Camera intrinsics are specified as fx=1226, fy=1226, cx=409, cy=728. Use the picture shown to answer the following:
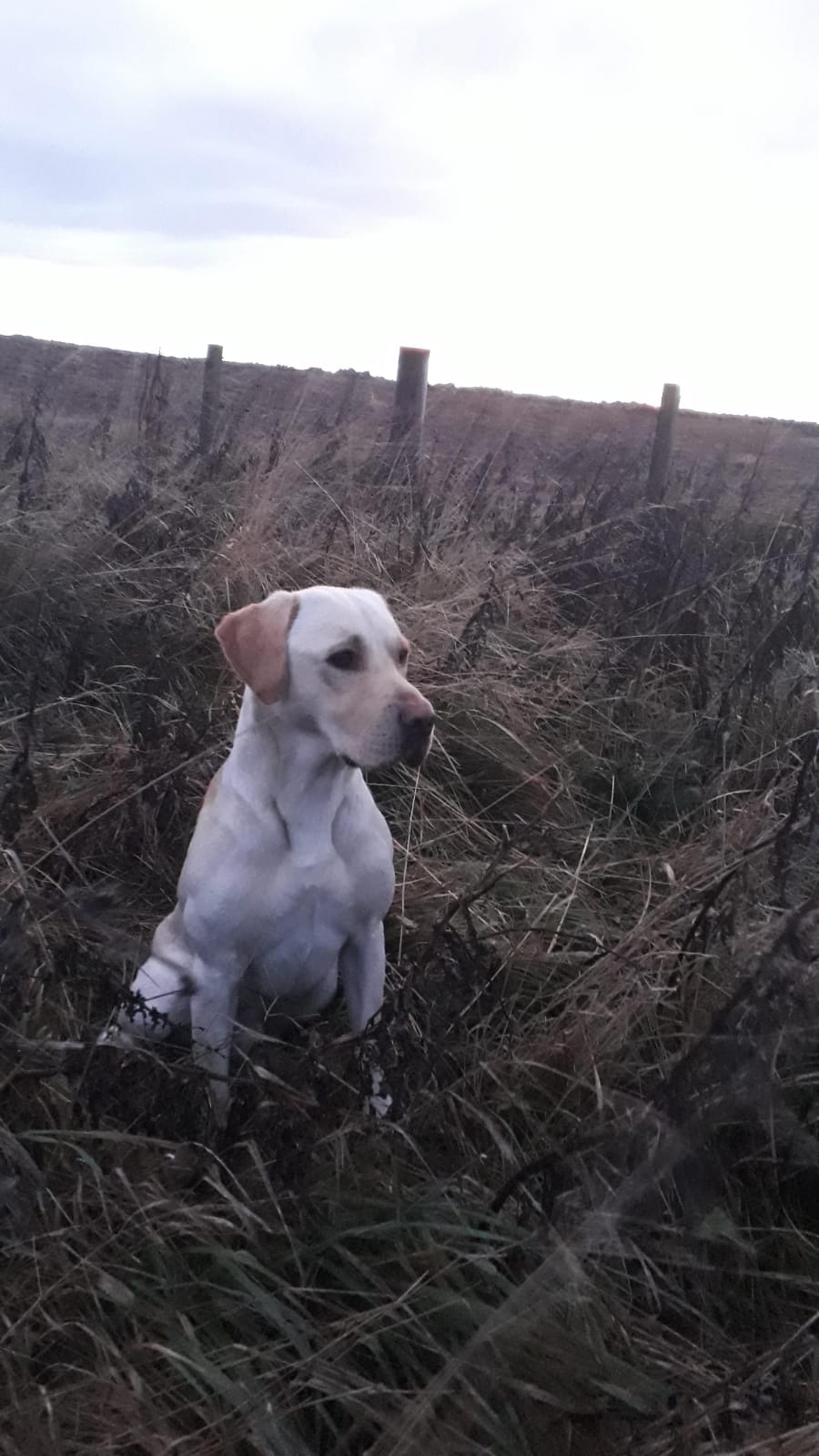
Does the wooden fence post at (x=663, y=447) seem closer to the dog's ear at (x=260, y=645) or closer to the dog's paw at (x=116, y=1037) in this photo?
the dog's ear at (x=260, y=645)

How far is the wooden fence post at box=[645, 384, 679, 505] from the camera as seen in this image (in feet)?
21.0

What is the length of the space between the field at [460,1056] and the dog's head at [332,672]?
427 millimetres

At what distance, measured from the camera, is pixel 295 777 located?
107 inches

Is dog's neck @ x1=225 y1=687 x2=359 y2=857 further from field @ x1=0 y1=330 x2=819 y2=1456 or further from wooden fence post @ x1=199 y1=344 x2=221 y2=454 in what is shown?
wooden fence post @ x1=199 y1=344 x2=221 y2=454

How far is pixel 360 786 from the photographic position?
2867mm

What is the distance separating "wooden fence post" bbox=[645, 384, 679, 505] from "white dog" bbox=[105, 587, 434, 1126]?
3.79m

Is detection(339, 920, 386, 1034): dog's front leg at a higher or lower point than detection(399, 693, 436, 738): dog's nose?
lower

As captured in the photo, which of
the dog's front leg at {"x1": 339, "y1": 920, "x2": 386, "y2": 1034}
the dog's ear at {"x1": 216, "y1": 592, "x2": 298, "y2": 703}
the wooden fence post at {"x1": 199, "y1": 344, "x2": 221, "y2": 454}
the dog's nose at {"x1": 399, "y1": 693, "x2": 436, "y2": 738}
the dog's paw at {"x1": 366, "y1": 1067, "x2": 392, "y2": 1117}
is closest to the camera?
the dog's paw at {"x1": 366, "y1": 1067, "x2": 392, "y2": 1117}

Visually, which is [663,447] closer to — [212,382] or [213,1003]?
[212,382]

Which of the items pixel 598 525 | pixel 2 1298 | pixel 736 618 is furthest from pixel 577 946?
pixel 598 525

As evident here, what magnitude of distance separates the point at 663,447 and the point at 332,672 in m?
5.26

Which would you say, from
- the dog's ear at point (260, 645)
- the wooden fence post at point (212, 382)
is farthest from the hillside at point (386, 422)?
the dog's ear at point (260, 645)

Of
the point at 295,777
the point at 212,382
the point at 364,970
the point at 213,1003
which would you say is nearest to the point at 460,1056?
the point at 364,970

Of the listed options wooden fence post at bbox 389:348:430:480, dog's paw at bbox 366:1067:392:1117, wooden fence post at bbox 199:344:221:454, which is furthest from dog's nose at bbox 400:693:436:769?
wooden fence post at bbox 199:344:221:454
